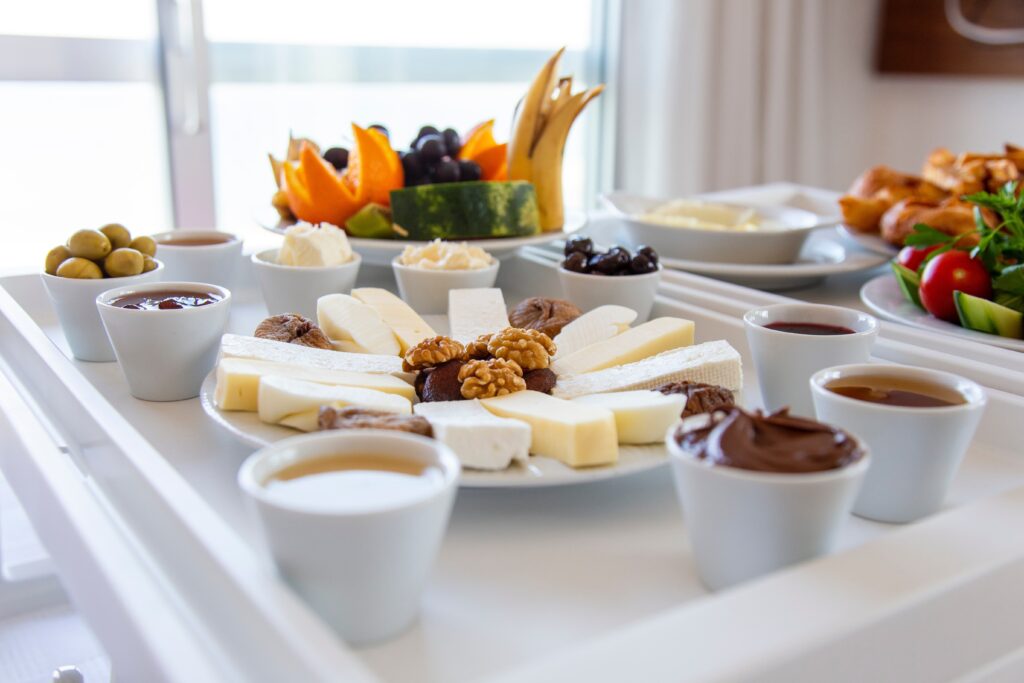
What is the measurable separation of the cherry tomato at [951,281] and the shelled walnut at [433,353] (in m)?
0.60

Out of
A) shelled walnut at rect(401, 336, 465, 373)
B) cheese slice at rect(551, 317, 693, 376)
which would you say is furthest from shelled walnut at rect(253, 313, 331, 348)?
cheese slice at rect(551, 317, 693, 376)

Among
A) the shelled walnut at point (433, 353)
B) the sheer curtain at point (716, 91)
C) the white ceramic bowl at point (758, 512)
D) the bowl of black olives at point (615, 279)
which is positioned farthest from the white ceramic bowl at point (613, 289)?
the sheer curtain at point (716, 91)

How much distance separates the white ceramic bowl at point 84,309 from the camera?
101 centimetres

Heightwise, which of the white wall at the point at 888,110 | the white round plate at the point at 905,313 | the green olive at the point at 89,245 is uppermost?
the white wall at the point at 888,110

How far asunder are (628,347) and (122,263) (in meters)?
0.53

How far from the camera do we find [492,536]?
67cm

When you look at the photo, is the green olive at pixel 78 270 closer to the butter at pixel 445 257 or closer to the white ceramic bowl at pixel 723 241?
the butter at pixel 445 257

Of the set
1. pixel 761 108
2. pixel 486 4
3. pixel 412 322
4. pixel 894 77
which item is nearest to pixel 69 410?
pixel 412 322

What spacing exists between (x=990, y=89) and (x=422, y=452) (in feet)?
11.8

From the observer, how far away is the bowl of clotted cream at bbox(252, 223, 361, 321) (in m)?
1.13

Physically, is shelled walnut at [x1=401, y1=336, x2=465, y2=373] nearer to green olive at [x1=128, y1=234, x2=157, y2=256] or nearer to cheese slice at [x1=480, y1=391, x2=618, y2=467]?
cheese slice at [x1=480, y1=391, x2=618, y2=467]

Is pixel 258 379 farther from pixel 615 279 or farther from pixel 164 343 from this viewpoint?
pixel 615 279

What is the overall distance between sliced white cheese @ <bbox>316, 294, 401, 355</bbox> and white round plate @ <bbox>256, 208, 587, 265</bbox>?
0.25 meters

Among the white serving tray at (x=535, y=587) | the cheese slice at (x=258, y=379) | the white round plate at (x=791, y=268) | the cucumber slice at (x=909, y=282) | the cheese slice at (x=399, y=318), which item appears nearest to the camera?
the white serving tray at (x=535, y=587)
